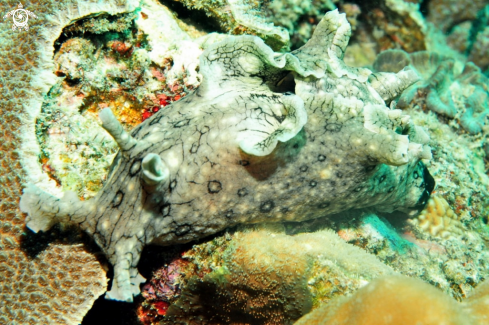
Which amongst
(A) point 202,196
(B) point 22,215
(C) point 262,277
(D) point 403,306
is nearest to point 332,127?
(A) point 202,196

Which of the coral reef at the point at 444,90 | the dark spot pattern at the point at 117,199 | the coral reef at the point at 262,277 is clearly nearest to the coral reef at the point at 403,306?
the coral reef at the point at 262,277

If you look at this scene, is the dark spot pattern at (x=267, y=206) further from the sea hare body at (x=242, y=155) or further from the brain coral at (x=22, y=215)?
the brain coral at (x=22, y=215)

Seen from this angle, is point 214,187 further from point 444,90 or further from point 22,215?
point 444,90

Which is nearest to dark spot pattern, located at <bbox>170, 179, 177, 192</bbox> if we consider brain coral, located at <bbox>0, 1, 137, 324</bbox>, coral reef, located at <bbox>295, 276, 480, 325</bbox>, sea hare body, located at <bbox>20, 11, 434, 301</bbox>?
sea hare body, located at <bbox>20, 11, 434, 301</bbox>

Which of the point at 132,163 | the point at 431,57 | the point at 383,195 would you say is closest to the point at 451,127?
the point at 431,57

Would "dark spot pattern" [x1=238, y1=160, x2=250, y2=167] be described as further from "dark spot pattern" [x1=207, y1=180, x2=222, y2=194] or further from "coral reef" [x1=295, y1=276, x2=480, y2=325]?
"coral reef" [x1=295, y1=276, x2=480, y2=325]

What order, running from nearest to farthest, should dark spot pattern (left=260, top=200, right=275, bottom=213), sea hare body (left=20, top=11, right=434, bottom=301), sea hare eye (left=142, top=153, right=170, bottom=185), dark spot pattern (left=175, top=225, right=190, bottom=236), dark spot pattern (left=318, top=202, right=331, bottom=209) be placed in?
sea hare eye (left=142, top=153, right=170, bottom=185) < sea hare body (left=20, top=11, right=434, bottom=301) < dark spot pattern (left=175, top=225, right=190, bottom=236) < dark spot pattern (left=260, top=200, right=275, bottom=213) < dark spot pattern (left=318, top=202, right=331, bottom=209)
